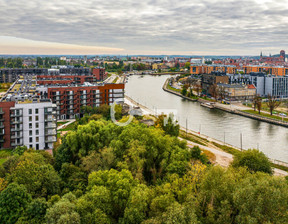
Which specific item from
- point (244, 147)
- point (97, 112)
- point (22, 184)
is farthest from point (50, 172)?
point (97, 112)

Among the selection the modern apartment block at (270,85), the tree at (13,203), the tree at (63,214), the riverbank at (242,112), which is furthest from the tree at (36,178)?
the modern apartment block at (270,85)

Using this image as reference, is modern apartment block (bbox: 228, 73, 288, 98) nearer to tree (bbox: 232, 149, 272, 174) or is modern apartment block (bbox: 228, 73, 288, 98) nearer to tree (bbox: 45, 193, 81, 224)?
tree (bbox: 232, 149, 272, 174)

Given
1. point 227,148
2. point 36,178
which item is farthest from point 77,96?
point 36,178

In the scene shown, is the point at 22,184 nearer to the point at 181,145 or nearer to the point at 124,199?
the point at 124,199

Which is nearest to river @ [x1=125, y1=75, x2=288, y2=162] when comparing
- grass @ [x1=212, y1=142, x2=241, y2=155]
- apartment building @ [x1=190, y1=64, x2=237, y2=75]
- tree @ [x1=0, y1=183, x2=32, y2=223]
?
grass @ [x1=212, y1=142, x2=241, y2=155]

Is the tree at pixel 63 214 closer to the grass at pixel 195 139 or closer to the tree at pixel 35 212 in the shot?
the tree at pixel 35 212

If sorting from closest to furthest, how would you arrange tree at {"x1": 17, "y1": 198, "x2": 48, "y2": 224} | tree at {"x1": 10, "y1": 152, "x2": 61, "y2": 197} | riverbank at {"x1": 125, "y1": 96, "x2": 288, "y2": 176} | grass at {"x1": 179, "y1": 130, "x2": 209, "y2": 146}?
1. tree at {"x1": 17, "y1": 198, "x2": 48, "y2": 224}
2. tree at {"x1": 10, "y1": 152, "x2": 61, "y2": 197}
3. riverbank at {"x1": 125, "y1": 96, "x2": 288, "y2": 176}
4. grass at {"x1": 179, "y1": 130, "x2": 209, "y2": 146}
